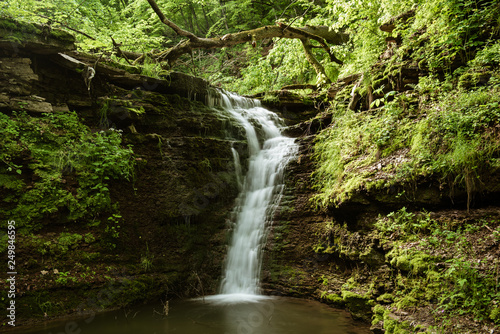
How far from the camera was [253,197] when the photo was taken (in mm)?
7098

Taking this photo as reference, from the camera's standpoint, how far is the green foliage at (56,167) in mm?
4922

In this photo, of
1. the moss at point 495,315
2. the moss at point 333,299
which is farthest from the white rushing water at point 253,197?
the moss at point 495,315

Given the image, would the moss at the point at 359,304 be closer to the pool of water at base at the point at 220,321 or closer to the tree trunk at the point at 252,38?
the pool of water at base at the point at 220,321

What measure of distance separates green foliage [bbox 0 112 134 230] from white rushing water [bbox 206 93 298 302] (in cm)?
273

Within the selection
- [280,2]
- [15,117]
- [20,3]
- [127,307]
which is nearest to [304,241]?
[127,307]

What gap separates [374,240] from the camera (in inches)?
184

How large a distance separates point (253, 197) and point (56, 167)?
4150mm

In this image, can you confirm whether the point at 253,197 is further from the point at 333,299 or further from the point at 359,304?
the point at 359,304

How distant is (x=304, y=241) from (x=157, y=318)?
3.09 meters

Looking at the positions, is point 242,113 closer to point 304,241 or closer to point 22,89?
point 304,241

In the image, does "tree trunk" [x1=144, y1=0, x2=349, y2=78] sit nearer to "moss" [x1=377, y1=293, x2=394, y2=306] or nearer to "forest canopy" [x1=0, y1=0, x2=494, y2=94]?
"forest canopy" [x1=0, y1=0, x2=494, y2=94]

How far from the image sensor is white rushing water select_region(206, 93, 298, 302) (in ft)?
19.7

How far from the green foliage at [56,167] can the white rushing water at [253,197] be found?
2726mm

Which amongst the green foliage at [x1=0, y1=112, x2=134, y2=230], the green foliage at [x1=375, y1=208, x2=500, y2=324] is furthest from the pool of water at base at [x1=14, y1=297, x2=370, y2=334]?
the green foliage at [x1=0, y1=112, x2=134, y2=230]
